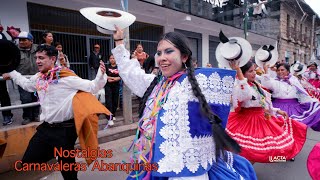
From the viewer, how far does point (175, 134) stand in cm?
166

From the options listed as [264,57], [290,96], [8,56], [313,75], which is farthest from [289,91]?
[8,56]

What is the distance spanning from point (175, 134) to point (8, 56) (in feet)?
5.56

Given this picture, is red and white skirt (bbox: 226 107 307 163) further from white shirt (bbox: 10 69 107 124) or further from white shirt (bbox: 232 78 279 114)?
white shirt (bbox: 10 69 107 124)

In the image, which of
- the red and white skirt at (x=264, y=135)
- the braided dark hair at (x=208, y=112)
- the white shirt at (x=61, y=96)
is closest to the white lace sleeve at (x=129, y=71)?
the braided dark hair at (x=208, y=112)

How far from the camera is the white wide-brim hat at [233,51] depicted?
2.68 metres

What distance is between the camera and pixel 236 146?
160cm

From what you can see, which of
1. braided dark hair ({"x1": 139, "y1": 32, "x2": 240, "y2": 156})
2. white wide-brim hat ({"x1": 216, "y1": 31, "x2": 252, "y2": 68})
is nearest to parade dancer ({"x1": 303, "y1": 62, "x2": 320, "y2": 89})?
white wide-brim hat ({"x1": 216, "y1": 31, "x2": 252, "y2": 68})

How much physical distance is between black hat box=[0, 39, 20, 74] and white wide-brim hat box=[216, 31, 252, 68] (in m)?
1.96

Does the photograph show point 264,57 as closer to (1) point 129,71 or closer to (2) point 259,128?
(2) point 259,128

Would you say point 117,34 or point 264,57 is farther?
point 264,57

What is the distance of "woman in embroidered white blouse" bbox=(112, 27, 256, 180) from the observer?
1620 mm

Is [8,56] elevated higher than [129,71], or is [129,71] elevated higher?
[8,56]

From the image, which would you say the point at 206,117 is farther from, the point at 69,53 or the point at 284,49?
the point at 284,49

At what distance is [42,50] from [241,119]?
270 cm
